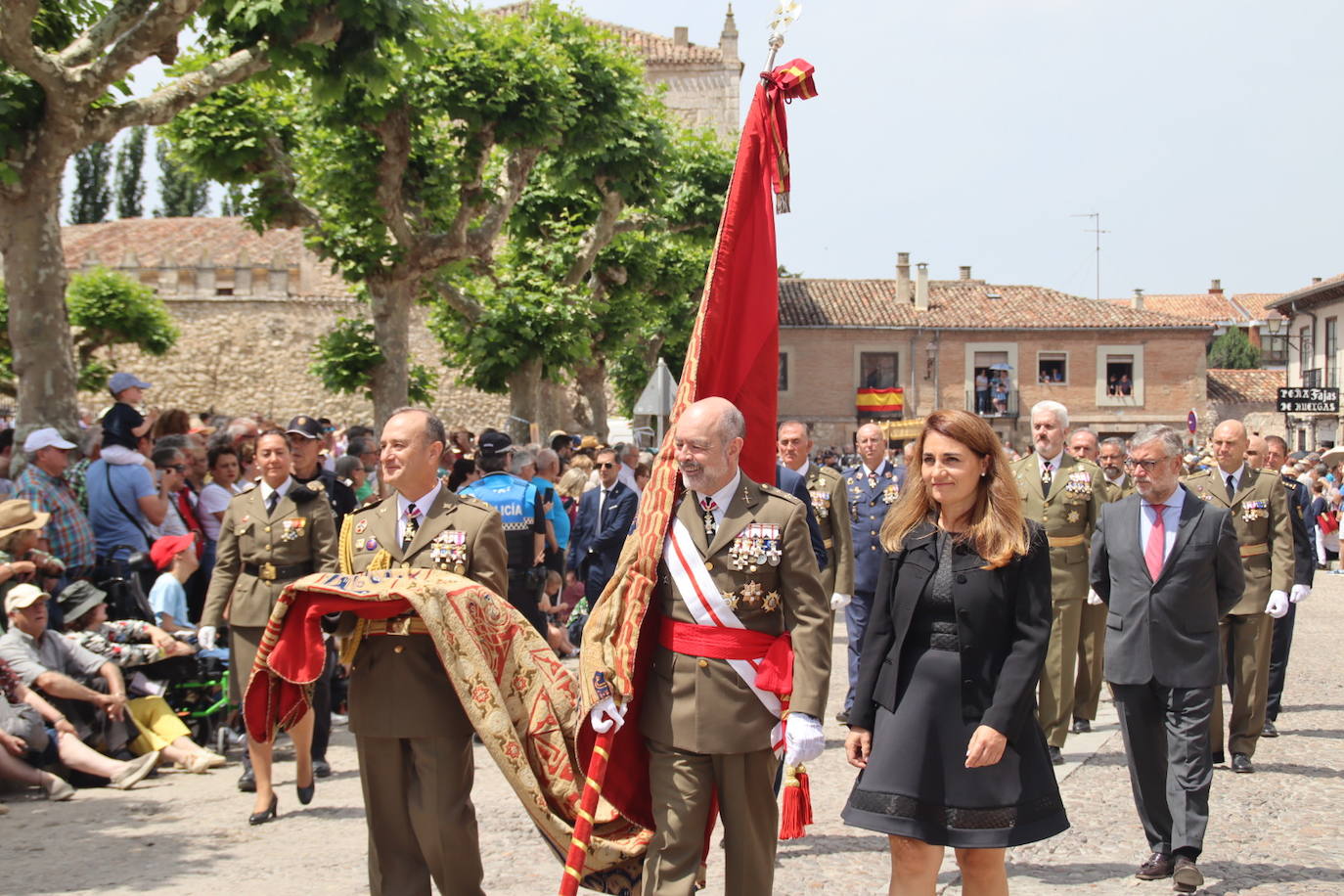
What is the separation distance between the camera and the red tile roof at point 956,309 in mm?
55062

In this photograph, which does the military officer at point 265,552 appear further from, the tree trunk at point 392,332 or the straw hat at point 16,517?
the tree trunk at point 392,332

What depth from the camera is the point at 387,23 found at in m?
11.2

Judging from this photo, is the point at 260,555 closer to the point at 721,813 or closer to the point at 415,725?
the point at 415,725

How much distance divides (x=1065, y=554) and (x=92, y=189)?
6794 centimetres

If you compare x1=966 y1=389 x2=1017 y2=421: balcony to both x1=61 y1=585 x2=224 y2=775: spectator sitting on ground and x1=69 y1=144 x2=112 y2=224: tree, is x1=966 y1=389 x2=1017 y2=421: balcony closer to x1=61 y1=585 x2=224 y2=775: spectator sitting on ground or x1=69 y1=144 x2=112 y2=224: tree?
x1=69 y1=144 x2=112 y2=224: tree

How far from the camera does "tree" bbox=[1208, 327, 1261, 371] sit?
73.2 meters

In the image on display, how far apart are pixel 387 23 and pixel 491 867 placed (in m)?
7.65

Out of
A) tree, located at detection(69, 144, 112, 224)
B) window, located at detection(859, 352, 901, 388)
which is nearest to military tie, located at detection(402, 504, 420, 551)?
window, located at detection(859, 352, 901, 388)

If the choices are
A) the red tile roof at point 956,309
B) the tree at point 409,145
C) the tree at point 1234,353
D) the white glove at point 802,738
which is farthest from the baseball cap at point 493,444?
the tree at point 1234,353

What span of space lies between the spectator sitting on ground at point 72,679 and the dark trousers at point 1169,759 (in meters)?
5.38

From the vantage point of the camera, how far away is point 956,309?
5666 cm

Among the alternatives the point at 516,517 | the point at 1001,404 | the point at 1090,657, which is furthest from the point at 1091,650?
the point at 1001,404

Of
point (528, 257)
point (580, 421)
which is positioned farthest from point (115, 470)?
point (580, 421)

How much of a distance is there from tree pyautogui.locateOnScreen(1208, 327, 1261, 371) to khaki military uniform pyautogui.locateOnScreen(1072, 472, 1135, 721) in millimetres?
68967
